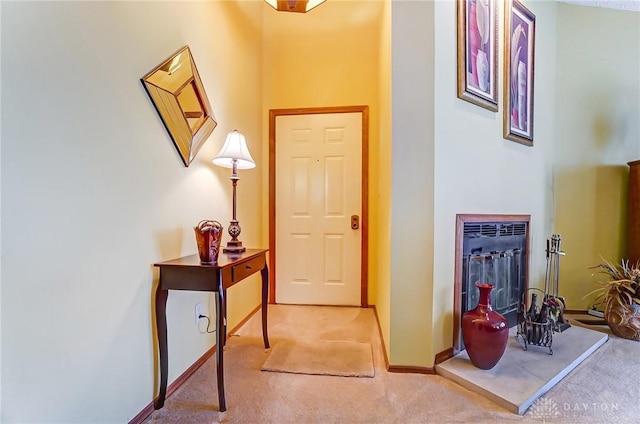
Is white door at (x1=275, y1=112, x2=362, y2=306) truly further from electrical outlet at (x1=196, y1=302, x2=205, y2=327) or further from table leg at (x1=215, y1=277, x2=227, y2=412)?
table leg at (x1=215, y1=277, x2=227, y2=412)

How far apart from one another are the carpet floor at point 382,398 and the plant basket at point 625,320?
276 millimetres

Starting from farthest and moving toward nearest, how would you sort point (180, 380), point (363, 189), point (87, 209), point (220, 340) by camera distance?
1. point (363, 189)
2. point (180, 380)
3. point (220, 340)
4. point (87, 209)

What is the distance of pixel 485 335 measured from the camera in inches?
64.5

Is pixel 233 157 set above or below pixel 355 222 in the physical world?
above

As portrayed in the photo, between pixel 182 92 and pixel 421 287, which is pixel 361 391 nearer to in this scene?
pixel 421 287

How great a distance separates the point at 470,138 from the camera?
1.94 metres

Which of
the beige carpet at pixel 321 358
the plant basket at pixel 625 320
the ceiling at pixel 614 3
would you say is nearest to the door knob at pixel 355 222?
the beige carpet at pixel 321 358

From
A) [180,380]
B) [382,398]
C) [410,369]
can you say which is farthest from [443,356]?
[180,380]

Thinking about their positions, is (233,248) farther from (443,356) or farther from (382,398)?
(443,356)

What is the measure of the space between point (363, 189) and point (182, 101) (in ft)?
5.97

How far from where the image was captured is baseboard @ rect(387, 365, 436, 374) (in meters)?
1.74

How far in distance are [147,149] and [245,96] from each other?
4.66 ft

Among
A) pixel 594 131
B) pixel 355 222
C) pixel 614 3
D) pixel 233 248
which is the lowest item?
pixel 233 248

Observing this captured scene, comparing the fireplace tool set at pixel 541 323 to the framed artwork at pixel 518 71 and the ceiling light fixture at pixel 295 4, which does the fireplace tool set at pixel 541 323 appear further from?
the ceiling light fixture at pixel 295 4
